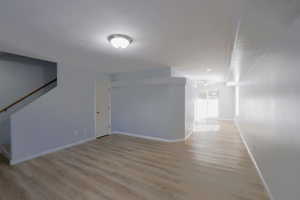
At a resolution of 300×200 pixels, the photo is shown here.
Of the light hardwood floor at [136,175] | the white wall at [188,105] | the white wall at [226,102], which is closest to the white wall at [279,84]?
the light hardwood floor at [136,175]

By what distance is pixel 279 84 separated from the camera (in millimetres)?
1614

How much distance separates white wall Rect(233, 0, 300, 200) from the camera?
1241 millimetres

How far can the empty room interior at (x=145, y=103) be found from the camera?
1.43 meters

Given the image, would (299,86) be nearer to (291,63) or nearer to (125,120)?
(291,63)

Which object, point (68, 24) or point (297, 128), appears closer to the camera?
point (297, 128)

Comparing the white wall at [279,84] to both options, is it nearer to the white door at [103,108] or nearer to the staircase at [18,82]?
the white door at [103,108]

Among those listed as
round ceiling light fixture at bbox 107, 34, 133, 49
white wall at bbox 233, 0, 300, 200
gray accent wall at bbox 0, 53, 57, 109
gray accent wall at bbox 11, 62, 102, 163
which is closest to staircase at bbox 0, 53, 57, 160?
gray accent wall at bbox 0, 53, 57, 109

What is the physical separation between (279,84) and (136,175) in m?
2.51

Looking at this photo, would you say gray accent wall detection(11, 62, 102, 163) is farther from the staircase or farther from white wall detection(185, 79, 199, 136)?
white wall detection(185, 79, 199, 136)

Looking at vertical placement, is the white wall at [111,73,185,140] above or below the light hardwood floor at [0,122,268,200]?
above

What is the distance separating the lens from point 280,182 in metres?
1.57

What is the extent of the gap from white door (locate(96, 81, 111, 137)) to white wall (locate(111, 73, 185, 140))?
24cm

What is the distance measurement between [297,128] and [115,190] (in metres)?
2.33

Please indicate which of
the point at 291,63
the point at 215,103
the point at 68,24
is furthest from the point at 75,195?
the point at 215,103
